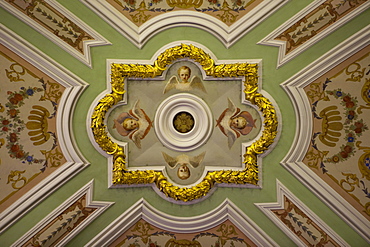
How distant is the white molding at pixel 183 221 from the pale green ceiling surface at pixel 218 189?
0.10 metres

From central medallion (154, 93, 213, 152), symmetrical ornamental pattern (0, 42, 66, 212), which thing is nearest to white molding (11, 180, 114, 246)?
symmetrical ornamental pattern (0, 42, 66, 212)

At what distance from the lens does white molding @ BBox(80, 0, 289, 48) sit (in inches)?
233

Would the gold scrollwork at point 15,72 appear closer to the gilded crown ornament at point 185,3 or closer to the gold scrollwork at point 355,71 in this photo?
the gilded crown ornament at point 185,3

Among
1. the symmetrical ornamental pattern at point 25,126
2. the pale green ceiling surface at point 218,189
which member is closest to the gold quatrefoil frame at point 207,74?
the pale green ceiling surface at point 218,189

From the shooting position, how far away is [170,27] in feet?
19.7

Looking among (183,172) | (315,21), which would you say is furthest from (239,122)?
(315,21)

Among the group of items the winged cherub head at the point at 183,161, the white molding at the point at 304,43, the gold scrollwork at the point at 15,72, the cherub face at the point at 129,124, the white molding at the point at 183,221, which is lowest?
the white molding at the point at 183,221

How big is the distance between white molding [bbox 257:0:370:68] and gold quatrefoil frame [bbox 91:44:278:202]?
51 cm

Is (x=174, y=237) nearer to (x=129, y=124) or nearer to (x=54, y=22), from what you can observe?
(x=129, y=124)

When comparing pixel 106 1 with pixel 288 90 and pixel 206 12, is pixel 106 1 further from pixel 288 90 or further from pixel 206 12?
pixel 288 90

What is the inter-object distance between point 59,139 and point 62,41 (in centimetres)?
178

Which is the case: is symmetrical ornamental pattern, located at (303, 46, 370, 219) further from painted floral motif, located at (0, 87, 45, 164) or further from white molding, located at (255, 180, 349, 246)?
painted floral motif, located at (0, 87, 45, 164)

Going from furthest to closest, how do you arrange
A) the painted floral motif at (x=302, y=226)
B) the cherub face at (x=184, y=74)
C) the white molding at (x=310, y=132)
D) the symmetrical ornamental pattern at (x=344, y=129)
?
the cherub face at (x=184, y=74) < the painted floral motif at (x=302, y=226) < the symmetrical ornamental pattern at (x=344, y=129) < the white molding at (x=310, y=132)

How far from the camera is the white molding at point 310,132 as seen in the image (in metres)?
5.70
